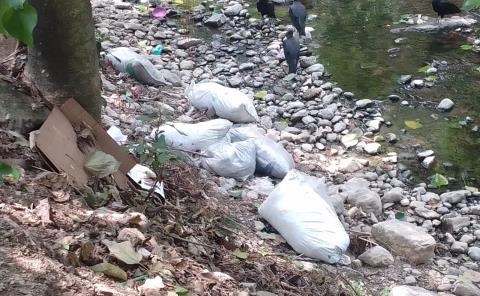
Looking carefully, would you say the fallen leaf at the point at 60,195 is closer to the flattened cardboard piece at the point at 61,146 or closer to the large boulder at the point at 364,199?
the flattened cardboard piece at the point at 61,146

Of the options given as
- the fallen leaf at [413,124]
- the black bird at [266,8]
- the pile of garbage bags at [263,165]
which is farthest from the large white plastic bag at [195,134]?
the black bird at [266,8]

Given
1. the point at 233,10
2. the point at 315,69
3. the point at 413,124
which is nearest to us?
the point at 413,124

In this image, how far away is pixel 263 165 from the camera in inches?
143

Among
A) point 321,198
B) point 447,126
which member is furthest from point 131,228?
point 447,126

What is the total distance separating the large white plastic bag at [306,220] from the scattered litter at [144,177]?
2.16 feet

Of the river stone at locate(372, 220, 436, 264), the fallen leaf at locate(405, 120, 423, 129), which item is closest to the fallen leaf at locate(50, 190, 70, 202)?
the river stone at locate(372, 220, 436, 264)

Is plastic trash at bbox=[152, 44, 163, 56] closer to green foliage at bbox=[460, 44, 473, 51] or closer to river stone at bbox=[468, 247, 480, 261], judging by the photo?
green foliage at bbox=[460, 44, 473, 51]

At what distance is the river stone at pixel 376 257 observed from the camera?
2.92 meters

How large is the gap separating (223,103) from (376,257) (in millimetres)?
1700

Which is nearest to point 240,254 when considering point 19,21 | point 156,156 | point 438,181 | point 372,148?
point 156,156

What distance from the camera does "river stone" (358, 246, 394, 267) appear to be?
292 centimetres

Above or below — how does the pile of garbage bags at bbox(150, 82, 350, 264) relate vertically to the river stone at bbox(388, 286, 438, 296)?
above

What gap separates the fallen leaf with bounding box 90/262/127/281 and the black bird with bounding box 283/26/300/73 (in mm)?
3977

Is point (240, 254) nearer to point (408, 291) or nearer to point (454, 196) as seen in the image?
point (408, 291)
